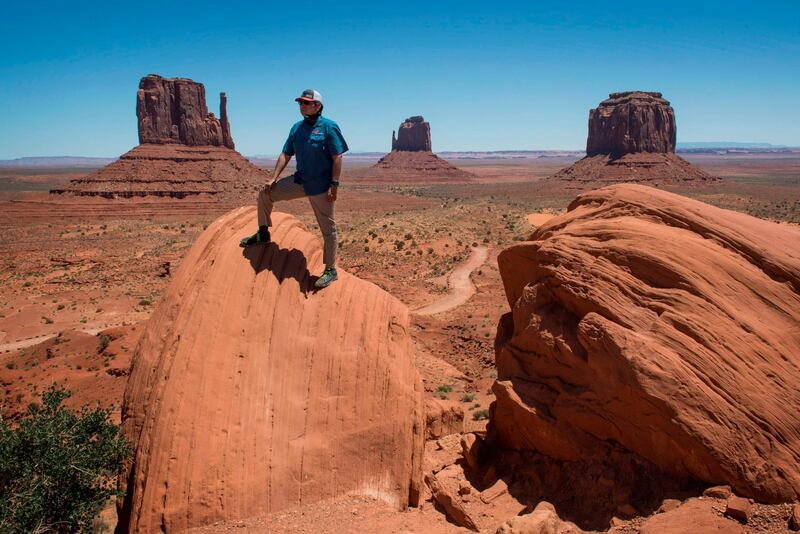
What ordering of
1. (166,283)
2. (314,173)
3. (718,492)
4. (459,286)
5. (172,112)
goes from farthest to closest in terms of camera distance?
1. (172,112)
2. (166,283)
3. (459,286)
4. (314,173)
5. (718,492)

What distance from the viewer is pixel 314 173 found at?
830 centimetres

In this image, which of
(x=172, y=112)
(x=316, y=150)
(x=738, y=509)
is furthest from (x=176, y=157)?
(x=738, y=509)

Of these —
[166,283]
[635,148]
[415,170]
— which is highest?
[635,148]

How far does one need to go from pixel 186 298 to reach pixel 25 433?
8.11ft

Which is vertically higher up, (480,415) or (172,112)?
(172,112)

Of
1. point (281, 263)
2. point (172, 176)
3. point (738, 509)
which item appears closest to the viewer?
point (738, 509)

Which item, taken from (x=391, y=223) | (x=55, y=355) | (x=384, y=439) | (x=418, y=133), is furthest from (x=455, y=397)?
(x=418, y=133)

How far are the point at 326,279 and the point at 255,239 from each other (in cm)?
124

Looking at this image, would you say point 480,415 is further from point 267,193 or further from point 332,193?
point 267,193

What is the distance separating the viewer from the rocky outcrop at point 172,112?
8456 centimetres

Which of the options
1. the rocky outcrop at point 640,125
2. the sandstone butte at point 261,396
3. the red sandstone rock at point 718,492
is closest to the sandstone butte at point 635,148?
the rocky outcrop at point 640,125

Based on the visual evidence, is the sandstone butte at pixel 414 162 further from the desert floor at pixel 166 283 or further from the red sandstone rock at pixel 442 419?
the red sandstone rock at pixel 442 419

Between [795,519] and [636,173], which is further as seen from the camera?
[636,173]

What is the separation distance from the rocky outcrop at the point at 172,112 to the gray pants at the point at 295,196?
8661 centimetres
